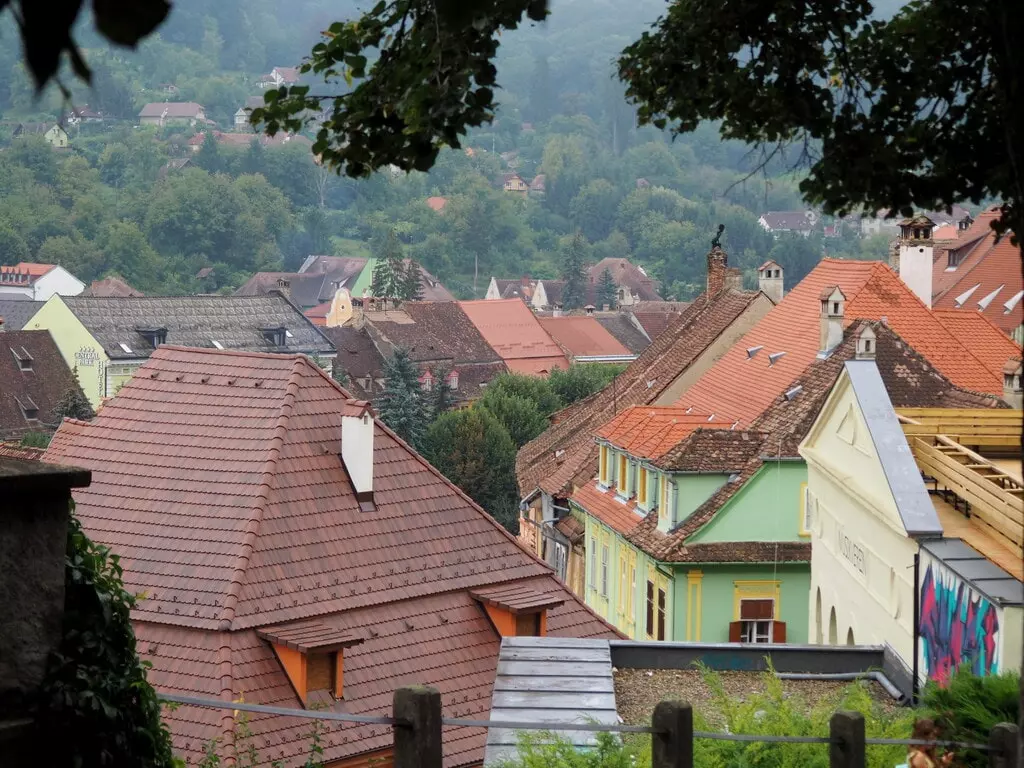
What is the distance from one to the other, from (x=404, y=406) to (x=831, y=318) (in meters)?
36.9

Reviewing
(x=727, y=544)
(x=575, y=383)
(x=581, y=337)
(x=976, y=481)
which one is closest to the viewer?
(x=976, y=481)

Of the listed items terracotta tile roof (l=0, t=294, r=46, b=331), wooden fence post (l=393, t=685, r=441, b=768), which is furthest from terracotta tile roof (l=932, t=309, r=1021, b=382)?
terracotta tile roof (l=0, t=294, r=46, b=331)

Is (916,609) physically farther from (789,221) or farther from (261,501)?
(789,221)

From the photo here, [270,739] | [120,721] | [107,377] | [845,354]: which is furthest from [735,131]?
[107,377]

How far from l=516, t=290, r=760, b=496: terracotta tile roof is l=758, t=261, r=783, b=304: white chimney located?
711mm

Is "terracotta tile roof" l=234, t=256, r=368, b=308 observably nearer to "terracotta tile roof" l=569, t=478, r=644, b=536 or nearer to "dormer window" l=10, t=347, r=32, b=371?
"dormer window" l=10, t=347, r=32, b=371

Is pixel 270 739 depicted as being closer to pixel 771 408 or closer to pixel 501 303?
pixel 771 408

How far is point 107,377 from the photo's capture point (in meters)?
71.6

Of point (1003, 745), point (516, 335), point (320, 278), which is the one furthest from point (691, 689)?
point (320, 278)

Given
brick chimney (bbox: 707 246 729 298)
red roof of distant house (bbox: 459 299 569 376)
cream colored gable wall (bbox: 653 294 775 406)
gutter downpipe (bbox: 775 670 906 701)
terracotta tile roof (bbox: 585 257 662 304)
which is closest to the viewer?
gutter downpipe (bbox: 775 670 906 701)

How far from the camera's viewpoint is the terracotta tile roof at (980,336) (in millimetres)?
28844

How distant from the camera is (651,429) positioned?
2945 cm

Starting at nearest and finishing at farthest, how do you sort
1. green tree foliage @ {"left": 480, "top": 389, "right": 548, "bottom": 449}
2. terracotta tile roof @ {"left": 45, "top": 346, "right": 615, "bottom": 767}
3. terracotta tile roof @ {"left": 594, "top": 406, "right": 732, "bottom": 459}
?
terracotta tile roof @ {"left": 45, "top": 346, "right": 615, "bottom": 767} < terracotta tile roof @ {"left": 594, "top": 406, "right": 732, "bottom": 459} < green tree foliage @ {"left": 480, "top": 389, "right": 548, "bottom": 449}

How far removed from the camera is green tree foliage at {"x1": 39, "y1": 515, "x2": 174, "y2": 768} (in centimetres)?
520
